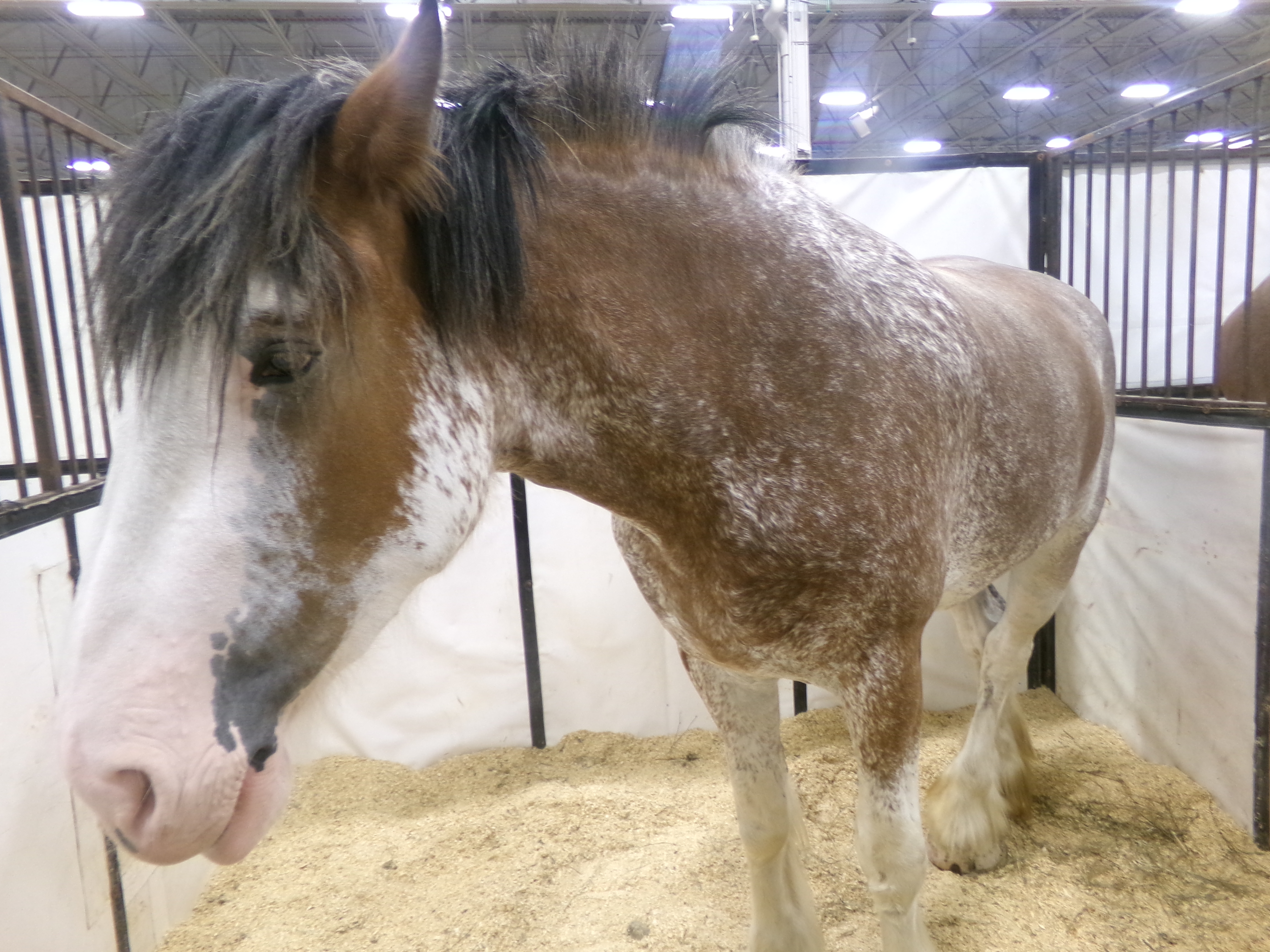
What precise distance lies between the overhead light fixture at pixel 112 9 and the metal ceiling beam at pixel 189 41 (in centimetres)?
15

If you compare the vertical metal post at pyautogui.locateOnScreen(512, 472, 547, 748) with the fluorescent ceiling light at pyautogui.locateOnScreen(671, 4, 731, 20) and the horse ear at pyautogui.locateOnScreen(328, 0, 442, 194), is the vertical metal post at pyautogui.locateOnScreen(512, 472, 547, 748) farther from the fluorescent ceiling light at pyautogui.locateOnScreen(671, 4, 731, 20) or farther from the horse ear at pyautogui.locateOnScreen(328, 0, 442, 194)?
the fluorescent ceiling light at pyautogui.locateOnScreen(671, 4, 731, 20)

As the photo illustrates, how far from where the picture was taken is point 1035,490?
1721 millimetres

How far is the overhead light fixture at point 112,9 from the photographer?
205 inches

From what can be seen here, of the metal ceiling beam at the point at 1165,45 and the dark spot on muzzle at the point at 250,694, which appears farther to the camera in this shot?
the metal ceiling beam at the point at 1165,45

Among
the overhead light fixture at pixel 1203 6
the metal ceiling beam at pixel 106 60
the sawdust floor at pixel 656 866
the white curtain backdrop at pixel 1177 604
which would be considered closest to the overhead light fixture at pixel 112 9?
the metal ceiling beam at pixel 106 60

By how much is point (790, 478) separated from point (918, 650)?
18.7 inches

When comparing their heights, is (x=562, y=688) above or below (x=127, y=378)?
below

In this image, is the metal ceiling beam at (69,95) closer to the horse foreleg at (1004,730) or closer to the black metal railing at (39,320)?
the black metal railing at (39,320)

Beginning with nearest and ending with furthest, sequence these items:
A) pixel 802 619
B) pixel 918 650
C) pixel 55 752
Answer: pixel 55 752, pixel 802 619, pixel 918 650

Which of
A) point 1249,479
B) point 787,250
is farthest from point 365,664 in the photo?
point 1249,479

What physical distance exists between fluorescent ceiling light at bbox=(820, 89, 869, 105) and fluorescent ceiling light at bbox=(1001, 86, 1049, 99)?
7.95 ft

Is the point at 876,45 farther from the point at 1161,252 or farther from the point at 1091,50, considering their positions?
the point at 1161,252

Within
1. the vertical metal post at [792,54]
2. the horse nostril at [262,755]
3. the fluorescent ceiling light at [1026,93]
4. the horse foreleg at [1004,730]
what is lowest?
the horse foreleg at [1004,730]

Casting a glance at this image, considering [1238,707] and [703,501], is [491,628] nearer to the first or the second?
[703,501]
